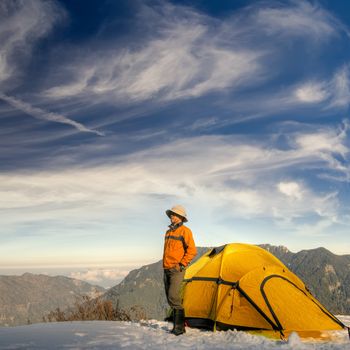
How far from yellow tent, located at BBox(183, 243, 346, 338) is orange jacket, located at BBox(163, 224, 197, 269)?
1249 mm

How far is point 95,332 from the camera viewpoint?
30.8ft

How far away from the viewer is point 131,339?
342 inches

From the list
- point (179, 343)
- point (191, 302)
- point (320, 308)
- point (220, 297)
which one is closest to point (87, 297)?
point (191, 302)

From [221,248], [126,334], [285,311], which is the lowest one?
[126,334]

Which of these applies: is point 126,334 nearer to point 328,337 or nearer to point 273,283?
point 273,283

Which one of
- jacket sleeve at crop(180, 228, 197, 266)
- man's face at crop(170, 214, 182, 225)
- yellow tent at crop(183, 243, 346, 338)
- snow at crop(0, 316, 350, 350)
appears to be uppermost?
man's face at crop(170, 214, 182, 225)

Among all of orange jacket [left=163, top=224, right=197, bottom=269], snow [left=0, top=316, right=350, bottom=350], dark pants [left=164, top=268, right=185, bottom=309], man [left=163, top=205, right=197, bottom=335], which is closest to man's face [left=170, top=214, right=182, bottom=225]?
man [left=163, top=205, right=197, bottom=335]

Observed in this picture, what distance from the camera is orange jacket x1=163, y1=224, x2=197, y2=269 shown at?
32.7 feet

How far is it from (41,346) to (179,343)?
2.64 m

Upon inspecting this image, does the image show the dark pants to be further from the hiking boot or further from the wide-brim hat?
the wide-brim hat

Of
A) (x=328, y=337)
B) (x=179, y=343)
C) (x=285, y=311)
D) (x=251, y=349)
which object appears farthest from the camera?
(x=285, y=311)

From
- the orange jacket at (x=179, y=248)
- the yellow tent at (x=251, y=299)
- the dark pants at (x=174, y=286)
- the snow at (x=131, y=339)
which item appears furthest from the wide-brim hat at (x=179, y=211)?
the snow at (x=131, y=339)

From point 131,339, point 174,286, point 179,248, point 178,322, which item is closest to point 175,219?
point 179,248

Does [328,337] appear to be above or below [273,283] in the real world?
below
